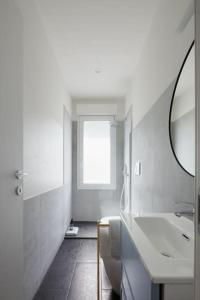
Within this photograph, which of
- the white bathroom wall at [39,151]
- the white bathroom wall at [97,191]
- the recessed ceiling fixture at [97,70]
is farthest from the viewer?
the white bathroom wall at [97,191]

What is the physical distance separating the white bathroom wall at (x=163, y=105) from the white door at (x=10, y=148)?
0.91 meters

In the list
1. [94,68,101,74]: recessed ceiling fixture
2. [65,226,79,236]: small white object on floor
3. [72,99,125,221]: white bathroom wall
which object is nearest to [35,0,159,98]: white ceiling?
[94,68,101,74]: recessed ceiling fixture

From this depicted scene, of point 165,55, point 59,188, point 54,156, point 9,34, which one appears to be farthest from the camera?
point 59,188

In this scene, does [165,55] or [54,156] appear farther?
[54,156]

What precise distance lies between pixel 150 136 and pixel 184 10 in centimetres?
99

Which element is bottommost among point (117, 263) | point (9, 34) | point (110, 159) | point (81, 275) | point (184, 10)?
point (81, 275)

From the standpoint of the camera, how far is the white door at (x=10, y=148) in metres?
1.11

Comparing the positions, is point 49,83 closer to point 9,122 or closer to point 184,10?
point 9,122

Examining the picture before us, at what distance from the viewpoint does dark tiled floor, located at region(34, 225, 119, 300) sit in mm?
1950

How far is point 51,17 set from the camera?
6.63 ft

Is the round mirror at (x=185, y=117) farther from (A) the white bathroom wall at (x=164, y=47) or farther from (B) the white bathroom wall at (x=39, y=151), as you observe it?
(B) the white bathroom wall at (x=39, y=151)

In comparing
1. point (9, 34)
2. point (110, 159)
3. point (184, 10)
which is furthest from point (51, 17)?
point (110, 159)

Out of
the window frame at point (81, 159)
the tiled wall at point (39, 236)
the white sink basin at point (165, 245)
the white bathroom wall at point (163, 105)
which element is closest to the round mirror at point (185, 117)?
the white bathroom wall at point (163, 105)

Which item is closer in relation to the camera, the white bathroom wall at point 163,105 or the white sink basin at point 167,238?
the white sink basin at point 167,238
